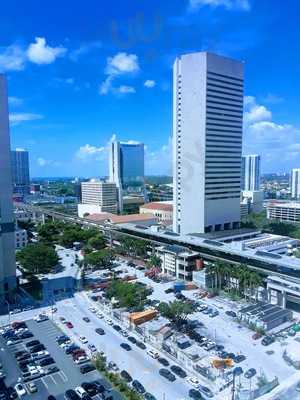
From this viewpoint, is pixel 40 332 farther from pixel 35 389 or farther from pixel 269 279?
pixel 269 279

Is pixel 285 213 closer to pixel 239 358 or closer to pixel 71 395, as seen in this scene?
pixel 239 358

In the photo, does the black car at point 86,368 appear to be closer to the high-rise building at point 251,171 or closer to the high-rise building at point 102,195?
the high-rise building at point 102,195

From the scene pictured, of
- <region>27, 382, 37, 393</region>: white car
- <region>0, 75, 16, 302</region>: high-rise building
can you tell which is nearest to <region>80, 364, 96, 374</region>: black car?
<region>27, 382, 37, 393</region>: white car

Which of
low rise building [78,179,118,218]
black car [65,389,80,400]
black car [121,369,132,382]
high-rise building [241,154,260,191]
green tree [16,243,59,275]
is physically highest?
high-rise building [241,154,260,191]

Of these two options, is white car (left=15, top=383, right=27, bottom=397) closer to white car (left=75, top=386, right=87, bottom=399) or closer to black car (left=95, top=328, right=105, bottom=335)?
white car (left=75, top=386, right=87, bottom=399)

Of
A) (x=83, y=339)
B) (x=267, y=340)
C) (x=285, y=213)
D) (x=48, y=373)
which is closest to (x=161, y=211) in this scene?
(x=285, y=213)

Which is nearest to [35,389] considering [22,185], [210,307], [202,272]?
[210,307]

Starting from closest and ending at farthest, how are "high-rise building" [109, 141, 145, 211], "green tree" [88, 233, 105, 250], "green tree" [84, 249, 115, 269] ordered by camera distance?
"green tree" [84, 249, 115, 269], "green tree" [88, 233, 105, 250], "high-rise building" [109, 141, 145, 211]
